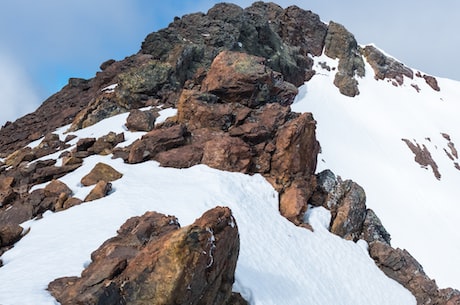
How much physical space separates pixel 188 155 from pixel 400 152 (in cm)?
4311

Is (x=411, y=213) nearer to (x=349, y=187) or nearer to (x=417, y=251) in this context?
(x=417, y=251)

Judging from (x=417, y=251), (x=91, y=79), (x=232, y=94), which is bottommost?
Result: (x=417, y=251)

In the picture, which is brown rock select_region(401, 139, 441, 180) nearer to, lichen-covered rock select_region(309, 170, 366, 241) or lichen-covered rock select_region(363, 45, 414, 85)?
lichen-covered rock select_region(363, 45, 414, 85)

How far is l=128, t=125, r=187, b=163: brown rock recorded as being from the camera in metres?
20.0

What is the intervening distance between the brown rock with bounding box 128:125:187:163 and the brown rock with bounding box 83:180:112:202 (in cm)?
388

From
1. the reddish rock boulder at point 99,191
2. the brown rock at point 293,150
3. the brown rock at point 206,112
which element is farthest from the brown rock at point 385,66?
the reddish rock boulder at point 99,191

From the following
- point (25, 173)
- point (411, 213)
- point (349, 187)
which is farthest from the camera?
point (411, 213)

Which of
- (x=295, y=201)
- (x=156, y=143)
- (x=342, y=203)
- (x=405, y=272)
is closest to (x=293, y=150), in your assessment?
(x=295, y=201)

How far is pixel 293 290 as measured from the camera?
1375cm

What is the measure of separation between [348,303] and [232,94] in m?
15.1

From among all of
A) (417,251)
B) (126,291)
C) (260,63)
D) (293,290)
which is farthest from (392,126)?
(126,291)

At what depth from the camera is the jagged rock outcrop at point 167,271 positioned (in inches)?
332

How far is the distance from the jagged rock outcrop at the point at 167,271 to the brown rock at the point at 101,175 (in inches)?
280

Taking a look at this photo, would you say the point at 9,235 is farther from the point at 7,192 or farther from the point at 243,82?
the point at 243,82
